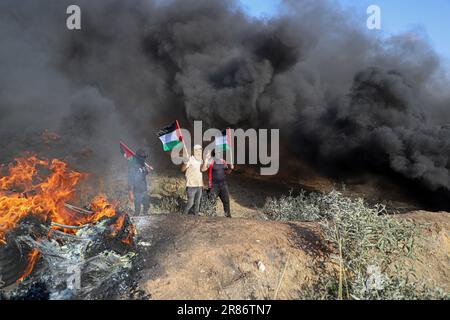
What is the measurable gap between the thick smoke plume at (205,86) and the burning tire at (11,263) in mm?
6761

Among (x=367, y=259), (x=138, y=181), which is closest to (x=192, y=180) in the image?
(x=138, y=181)

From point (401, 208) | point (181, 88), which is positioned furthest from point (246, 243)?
point (181, 88)

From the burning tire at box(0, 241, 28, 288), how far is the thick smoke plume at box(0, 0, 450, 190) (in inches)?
266

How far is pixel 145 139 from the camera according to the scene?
14703 mm

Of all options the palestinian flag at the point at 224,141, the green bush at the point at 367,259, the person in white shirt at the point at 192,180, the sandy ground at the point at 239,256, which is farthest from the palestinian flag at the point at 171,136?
the green bush at the point at 367,259

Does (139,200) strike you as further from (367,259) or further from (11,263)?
(367,259)

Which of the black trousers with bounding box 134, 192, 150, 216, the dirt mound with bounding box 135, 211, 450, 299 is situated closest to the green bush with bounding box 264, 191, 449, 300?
the dirt mound with bounding box 135, 211, 450, 299

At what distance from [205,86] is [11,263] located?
35.0 ft

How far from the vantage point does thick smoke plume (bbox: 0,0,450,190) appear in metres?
10.1

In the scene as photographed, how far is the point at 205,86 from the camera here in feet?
44.7

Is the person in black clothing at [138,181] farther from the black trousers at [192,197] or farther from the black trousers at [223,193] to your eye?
the black trousers at [223,193]

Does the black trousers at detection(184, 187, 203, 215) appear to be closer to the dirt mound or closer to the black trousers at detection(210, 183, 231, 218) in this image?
the black trousers at detection(210, 183, 231, 218)

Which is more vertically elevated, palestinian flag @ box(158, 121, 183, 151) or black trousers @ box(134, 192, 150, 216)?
palestinian flag @ box(158, 121, 183, 151)

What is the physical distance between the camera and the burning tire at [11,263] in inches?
163
